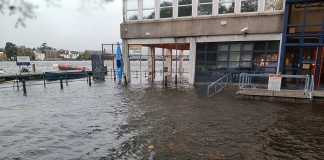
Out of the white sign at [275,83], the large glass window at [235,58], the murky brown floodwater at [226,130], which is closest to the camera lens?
the murky brown floodwater at [226,130]

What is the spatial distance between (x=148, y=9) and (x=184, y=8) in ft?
9.69

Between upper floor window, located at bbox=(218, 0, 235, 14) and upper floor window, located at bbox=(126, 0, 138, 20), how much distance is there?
665 centimetres

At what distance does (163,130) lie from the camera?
7.20 m

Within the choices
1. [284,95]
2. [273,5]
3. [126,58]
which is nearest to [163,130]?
[284,95]

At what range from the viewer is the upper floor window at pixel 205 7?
1633 centimetres

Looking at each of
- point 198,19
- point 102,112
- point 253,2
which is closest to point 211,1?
point 198,19

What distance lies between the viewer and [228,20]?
1565 cm

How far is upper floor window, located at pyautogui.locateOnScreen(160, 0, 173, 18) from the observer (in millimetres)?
17562

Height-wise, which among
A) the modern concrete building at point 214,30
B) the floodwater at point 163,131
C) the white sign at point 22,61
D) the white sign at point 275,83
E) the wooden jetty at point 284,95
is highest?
the modern concrete building at point 214,30

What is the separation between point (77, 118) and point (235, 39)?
37.7 ft

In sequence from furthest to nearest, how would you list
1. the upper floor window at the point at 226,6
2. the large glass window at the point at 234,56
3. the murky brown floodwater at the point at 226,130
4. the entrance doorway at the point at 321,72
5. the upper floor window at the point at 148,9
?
the upper floor window at the point at 148,9 → the large glass window at the point at 234,56 → the upper floor window at the point at 226,6 → the entrance doorway at the point at 321,72 → the murky brown floodwater at the point at 226,130

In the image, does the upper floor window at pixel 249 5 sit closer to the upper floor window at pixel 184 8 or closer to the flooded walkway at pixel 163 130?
the upper floor window at pixel 184 8

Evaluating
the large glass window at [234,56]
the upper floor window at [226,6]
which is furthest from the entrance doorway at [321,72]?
the upper floor window at [226,6]

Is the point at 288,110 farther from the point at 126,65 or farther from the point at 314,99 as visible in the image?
the point at 126,65
